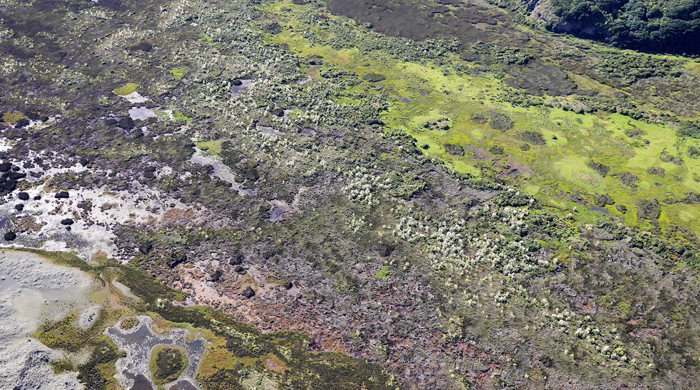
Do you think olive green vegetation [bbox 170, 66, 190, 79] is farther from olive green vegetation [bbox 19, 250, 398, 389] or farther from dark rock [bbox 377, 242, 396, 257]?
dark rock [bbox 377, 242, 396, 257]

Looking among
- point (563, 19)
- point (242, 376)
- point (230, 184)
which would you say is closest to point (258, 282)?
point (242, 376)

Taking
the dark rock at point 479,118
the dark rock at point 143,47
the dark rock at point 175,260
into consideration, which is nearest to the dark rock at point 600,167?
the dark rock at point 479,118

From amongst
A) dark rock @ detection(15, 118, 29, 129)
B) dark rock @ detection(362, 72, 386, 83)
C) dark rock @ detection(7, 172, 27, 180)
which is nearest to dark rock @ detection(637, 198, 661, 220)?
dark rock @ detection(362, 72, 386, 83)

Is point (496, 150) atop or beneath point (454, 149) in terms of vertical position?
atop

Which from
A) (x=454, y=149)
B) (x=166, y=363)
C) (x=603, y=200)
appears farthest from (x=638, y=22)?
(x=166, y=363)

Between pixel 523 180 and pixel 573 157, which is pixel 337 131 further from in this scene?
pixel 573 157

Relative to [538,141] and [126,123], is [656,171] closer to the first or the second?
[538,141]
